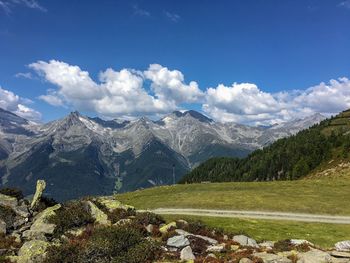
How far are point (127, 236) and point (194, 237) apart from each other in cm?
586

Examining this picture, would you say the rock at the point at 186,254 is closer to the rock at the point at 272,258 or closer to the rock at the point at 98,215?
the rock at the point at 272,258

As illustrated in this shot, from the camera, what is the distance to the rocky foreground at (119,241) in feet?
84.0

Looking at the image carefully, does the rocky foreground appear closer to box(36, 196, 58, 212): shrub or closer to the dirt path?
box(36, 196, 58, 212): shrub

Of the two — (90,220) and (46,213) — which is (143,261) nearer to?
(90,220)

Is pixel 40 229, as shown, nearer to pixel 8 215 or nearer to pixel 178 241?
pixel 8 215

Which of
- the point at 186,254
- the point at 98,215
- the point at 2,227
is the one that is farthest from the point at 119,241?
the point at 2,227

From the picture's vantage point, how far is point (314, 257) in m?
25.6

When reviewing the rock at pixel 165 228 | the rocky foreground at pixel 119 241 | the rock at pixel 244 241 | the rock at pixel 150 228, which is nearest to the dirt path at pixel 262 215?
the rocky foreground at pixel 119 241

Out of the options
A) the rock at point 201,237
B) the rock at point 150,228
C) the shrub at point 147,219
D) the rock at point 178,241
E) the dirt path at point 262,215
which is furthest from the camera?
the dirt path at point 262,215

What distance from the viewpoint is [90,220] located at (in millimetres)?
34844

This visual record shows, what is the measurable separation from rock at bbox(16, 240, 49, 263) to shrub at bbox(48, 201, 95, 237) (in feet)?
14.7

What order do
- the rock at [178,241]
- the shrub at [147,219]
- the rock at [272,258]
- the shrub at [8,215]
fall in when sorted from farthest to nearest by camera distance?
the shrub at [8,215] → the shrub at [147,219] → the rock at [178,241] → the rock at [272,258]

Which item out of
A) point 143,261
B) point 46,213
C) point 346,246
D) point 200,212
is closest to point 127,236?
point 143,261

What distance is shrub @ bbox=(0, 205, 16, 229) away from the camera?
35250 millimetres
